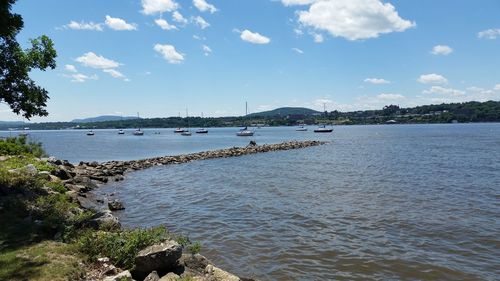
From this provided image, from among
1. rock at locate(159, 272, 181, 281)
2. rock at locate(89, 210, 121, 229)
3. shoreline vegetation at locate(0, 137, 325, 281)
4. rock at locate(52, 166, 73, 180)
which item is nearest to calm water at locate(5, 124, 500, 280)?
shoreline vegetation at locate(0, 137, 325, 281)

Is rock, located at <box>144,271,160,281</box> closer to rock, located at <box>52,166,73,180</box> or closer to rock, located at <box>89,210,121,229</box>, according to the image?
rock, located at <box>89,210,121,229</box>

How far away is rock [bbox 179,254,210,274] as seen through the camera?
427 inches

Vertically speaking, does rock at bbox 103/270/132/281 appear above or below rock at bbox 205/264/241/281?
above

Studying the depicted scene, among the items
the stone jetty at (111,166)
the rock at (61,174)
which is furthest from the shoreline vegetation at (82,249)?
the stone jetty at (111,166)

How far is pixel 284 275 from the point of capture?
39.7ft

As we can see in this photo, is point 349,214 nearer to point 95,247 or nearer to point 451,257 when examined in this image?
point 451,257

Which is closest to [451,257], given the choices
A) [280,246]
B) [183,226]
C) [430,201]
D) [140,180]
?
[280,246]

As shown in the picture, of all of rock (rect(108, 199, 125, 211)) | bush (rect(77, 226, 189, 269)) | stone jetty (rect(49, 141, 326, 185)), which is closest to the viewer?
bush (rect(77, 226, 189, 269))

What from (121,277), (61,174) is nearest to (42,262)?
(121,277)

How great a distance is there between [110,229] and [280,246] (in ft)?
20.7

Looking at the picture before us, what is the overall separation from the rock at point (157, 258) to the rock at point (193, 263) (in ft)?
2.20

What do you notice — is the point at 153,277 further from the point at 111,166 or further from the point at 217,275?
the point at 111,166

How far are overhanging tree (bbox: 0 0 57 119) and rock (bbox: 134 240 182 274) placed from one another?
37.0 ft

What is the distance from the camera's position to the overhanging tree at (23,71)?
16562mm
